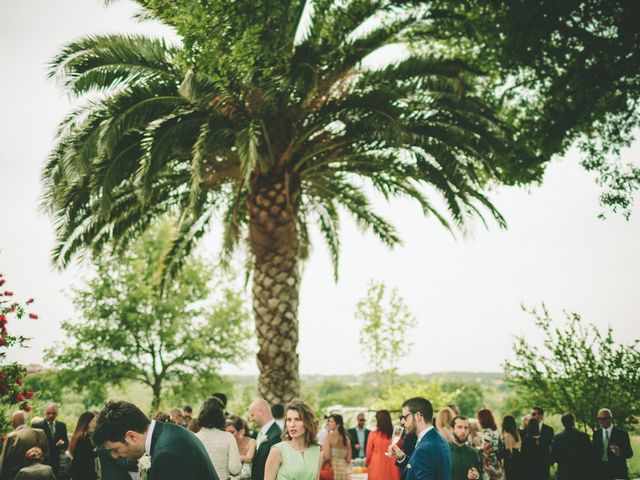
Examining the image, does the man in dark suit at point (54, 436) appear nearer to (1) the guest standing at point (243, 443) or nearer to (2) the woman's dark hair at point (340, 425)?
(1) the guest standing at point (243, 443)

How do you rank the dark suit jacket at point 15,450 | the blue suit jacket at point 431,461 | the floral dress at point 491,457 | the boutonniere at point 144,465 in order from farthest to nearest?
the floral dress at point 491,457 < the dark suit jacket at point 15,450 < the blue suit jacket at point 431,461 < the boutonniere at point 144,465

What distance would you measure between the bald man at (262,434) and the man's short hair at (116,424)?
2808mm

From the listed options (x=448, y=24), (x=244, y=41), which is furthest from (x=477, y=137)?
(x=244, y=41)

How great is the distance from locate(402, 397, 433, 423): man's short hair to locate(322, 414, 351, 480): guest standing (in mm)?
4476

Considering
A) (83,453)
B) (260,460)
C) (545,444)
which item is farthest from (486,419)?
(83,453)

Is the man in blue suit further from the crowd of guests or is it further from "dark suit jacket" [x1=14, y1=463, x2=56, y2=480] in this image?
"dark suit jacket" [x1=14, y1=463, x2=56, y2=480]

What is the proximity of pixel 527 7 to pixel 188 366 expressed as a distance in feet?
99.6

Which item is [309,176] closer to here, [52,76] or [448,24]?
[448,24]

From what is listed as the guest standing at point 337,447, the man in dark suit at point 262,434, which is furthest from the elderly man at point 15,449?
the guest standing at point 337,447

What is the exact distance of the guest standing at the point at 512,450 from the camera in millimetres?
9609

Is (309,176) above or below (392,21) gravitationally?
below

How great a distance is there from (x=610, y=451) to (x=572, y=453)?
1.12 m

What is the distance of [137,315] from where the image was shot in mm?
32656

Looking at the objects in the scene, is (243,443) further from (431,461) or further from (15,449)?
(431,461)
